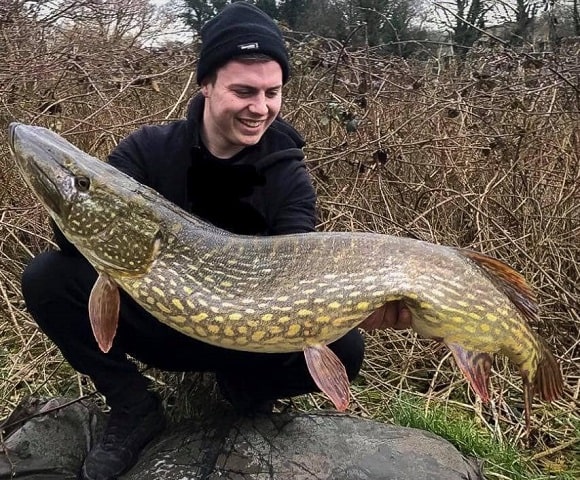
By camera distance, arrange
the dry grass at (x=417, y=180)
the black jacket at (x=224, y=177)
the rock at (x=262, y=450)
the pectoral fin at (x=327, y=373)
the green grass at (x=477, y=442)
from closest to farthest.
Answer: the pectoral fin at (x=327, y=373) < the rock at (x=262, y=450) < the black jacket at (x=224, y=177) < the green grass at (x=477, y=442) < the dry grass at (x=417, y=180)

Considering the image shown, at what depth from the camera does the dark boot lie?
6.56 ft

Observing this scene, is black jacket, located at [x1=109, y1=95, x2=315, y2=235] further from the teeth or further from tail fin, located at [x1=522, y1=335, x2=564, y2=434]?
tail fin, located at [x1=522, y1=335, x2=564, y2=434]

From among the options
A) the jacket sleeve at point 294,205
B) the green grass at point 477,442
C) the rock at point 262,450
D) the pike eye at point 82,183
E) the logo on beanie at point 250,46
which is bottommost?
the green grass at point 477,442

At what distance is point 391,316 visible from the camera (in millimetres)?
1752

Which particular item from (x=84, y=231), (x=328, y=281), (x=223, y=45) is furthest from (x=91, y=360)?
(x=223, y=45)

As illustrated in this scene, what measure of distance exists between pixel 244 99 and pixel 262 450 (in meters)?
1.03

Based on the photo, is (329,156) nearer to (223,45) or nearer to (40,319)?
(223,45)

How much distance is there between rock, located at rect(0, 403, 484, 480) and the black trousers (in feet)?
0.44

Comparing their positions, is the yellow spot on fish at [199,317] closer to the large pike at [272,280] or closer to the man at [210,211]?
the large pike at [272,280]

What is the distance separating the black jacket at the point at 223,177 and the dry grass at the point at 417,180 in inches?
30.1

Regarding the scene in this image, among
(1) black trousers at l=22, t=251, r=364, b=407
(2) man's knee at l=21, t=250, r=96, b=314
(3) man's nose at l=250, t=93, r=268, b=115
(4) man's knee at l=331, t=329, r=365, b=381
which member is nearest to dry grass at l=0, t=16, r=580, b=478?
(1) black trousers at l=22, t=251, r=364, b=407

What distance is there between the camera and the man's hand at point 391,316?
171 cm

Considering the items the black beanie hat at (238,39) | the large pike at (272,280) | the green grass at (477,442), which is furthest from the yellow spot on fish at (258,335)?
the green grass at (477,442)

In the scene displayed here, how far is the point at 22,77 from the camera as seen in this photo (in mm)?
3727
